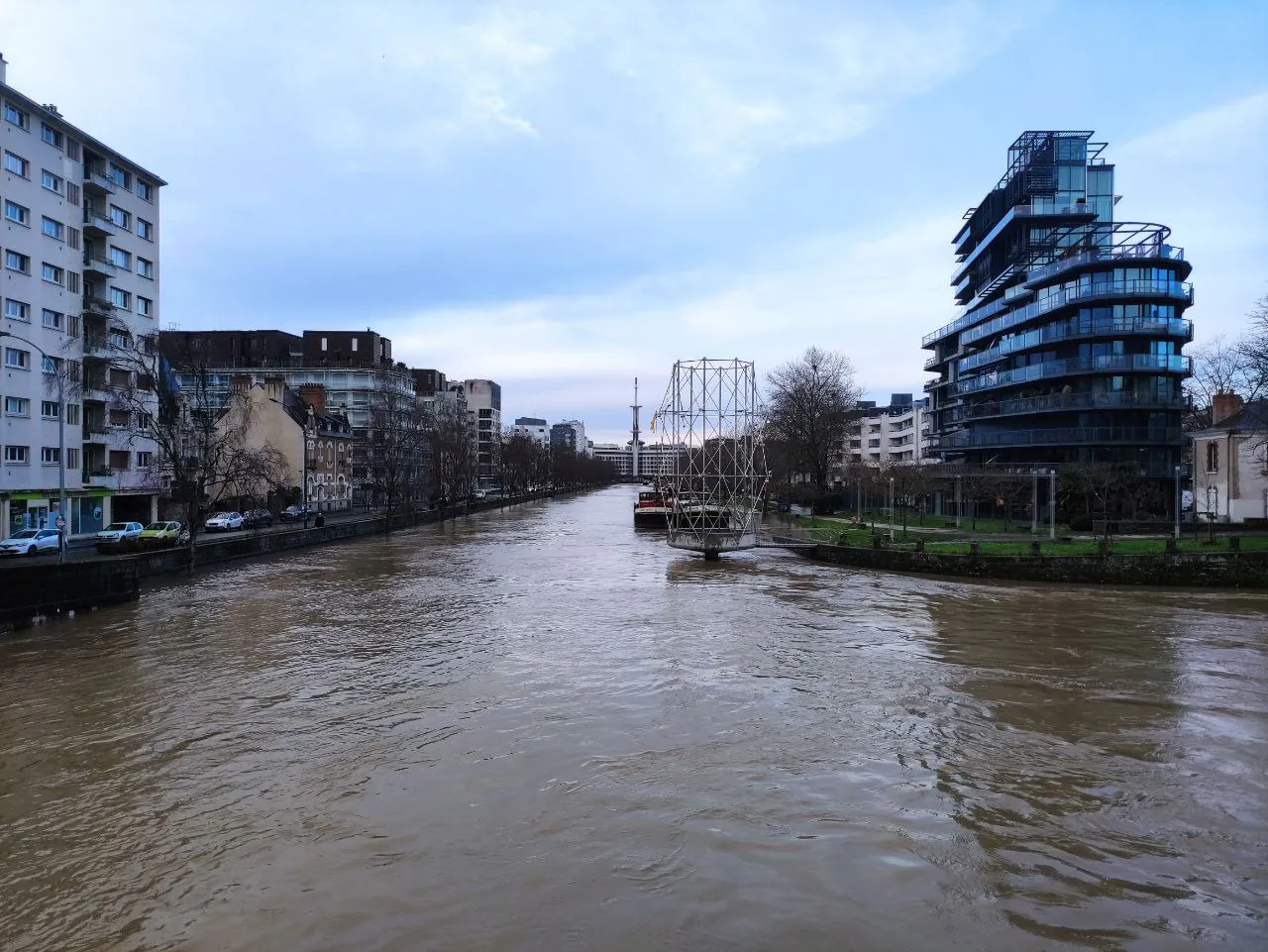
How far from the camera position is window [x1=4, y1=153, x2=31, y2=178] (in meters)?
39.4

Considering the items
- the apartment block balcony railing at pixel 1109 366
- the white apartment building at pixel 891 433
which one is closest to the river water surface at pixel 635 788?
the apartment block balcony railing at pixel 1109 366

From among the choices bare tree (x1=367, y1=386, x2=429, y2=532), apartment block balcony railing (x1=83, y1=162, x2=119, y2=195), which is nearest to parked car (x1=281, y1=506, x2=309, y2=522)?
bare tree (x1=367, y1=386, x2=429, y2=532)

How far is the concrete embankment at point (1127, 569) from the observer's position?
2848cm

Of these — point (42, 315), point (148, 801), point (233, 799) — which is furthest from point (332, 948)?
point (42, 315)

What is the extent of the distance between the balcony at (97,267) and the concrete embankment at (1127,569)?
45980 mm

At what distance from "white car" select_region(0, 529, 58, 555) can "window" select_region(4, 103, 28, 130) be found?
19.9m

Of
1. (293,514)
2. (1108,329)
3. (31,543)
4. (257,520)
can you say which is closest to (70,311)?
(31,543)

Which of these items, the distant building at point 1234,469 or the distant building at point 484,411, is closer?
the distant building at point 1234,469

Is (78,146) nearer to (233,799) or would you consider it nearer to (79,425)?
(79,425)

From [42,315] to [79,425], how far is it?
19.6 ft

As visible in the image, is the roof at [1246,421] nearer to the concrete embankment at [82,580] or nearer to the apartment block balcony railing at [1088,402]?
the apartment block balcony railing at [1088,402]

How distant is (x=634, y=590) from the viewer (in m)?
28.7

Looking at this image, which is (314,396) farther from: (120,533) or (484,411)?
(484,411)

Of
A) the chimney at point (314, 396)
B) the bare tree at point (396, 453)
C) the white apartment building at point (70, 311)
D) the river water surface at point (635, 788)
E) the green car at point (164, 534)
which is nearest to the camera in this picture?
the river water surface at point (635, 788)
